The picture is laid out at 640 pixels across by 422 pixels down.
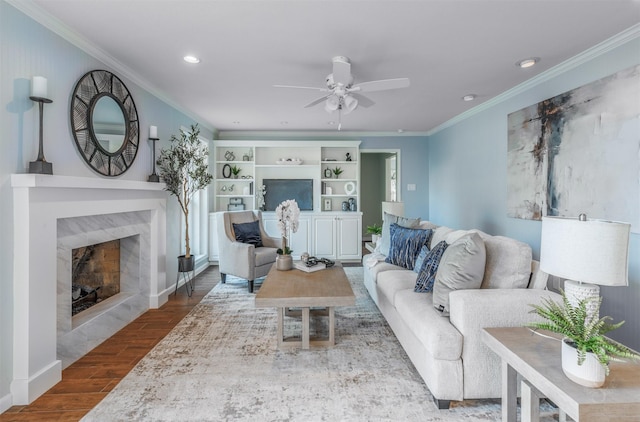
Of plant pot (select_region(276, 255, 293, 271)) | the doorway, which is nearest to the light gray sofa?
plant pot (select_region(276, 255, 293, 271))

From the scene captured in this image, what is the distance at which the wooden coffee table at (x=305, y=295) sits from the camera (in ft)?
7.68

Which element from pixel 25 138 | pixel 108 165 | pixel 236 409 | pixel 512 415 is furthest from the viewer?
pixel 108 165

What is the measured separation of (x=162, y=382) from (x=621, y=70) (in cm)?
404

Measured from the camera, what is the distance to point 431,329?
188 cm

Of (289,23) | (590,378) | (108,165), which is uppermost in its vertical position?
(289,23)

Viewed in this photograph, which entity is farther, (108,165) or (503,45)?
(108,165)

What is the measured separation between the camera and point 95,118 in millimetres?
2613

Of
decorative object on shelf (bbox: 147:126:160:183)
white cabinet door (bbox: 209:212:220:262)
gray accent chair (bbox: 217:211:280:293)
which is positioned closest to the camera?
decorative object on shelf (bbox: 147:126:160:183)

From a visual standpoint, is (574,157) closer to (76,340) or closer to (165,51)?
(165,51)

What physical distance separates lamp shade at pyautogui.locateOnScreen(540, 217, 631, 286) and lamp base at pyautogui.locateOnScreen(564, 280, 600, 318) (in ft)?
0.15

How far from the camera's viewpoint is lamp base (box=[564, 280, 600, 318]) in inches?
51.5

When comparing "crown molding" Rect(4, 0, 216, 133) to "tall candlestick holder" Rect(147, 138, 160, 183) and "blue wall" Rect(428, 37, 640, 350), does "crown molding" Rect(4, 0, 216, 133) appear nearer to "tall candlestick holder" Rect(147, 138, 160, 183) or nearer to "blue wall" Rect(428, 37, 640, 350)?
"tall candlestick holder" Rect(147, 138, 160, 183)

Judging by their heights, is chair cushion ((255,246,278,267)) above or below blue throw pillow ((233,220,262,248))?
below

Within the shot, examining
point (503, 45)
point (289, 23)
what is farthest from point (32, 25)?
point (503, 45)
